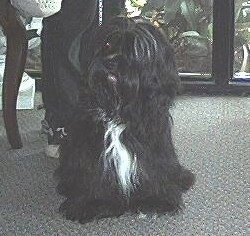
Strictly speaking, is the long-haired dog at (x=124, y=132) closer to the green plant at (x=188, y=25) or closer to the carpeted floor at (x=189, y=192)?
the carpeted floor at (x=189, y=192)

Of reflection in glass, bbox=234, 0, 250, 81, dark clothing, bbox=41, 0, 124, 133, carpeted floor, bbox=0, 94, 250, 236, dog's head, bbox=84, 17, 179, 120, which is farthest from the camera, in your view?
reflection in glass, bbox=234, 0, 250, 81

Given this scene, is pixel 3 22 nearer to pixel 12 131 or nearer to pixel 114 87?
pixel 12 131

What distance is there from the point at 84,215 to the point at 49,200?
19 centimetres

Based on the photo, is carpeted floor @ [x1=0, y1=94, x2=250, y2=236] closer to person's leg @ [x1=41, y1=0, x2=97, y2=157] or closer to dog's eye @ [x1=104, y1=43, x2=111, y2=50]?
person's leg @ [x1=41, y1=0, x2=97, y2=157]

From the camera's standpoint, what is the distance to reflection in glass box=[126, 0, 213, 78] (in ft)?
9.55

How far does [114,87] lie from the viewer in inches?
57.9

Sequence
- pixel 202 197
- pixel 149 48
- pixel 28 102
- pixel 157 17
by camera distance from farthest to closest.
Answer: pixel 157 17 < pixel 28 102 < pixel 202 197 < pixel 149 48

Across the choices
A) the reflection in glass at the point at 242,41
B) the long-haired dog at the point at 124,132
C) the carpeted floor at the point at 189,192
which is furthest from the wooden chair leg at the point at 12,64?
Answer: the reflection in glass at the point at 242,41

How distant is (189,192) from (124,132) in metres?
0.38

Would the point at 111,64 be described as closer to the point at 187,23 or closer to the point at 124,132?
the point at 124,132

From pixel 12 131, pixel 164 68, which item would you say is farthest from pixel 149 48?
pixel 12 131

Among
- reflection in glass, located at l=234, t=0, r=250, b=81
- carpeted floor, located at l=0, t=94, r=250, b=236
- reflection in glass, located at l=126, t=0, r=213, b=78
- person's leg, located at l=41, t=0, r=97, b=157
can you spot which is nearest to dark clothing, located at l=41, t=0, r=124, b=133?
person's leg, located at l=41, t=0, r=97, b=157

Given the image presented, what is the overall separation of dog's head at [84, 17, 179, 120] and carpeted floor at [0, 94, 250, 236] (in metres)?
0.36

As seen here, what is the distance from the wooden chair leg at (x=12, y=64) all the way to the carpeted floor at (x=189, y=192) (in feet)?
0.27
